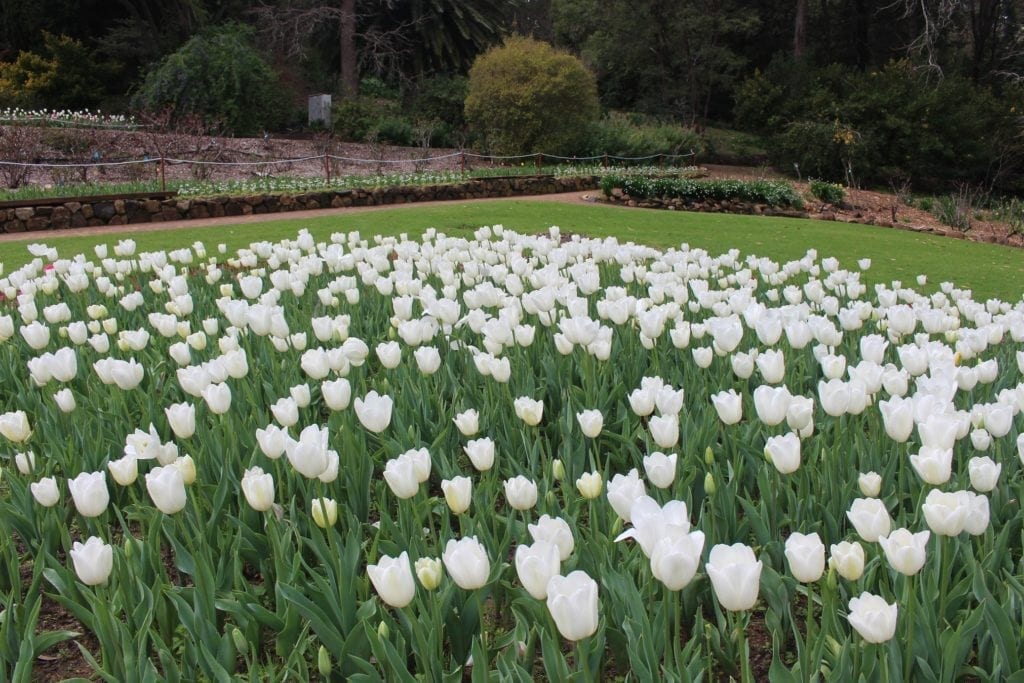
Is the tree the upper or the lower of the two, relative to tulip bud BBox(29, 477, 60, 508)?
upper

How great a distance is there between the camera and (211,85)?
23.4 m

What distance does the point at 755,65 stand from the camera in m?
36.0

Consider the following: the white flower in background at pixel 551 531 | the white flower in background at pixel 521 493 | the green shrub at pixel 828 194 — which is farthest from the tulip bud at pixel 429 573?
the green shrub at pixel 828 194

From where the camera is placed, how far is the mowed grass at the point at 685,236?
9289 millimetres

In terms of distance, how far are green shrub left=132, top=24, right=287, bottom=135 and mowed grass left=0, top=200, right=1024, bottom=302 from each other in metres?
12.0

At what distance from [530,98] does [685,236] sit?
10.6 m

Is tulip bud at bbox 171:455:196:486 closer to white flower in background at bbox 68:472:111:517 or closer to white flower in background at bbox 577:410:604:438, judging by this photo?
white flower in background at bbox 68:472:111:517

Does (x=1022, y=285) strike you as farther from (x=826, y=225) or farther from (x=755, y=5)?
(x=755, y=5)

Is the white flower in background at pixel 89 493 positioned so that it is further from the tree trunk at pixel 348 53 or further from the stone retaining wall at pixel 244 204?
the tree trunk at pixel 348 53

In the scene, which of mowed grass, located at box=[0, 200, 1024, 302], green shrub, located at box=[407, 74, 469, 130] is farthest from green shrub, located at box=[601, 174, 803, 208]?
green shrub, located at box=[407, 74, 469, 130]

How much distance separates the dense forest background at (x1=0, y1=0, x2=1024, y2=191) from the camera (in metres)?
24.5

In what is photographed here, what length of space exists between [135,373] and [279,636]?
1.34 meters

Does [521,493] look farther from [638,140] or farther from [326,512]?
[638,140]

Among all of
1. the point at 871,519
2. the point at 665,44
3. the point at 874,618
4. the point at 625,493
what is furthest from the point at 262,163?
the point at 665,44
